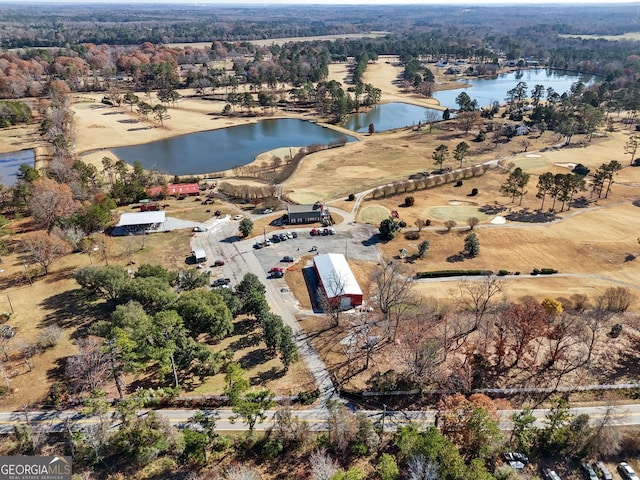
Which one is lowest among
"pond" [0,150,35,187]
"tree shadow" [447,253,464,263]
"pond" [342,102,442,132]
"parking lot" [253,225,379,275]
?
"tree shadow" [447,253,464,263]

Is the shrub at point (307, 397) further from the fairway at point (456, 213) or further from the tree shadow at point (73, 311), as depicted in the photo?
the fairway at point (456, 213)

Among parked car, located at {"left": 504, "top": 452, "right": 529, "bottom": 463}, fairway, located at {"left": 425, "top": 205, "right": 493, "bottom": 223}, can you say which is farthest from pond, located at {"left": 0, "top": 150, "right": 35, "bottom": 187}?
parked car, located at {"left": 504, "top": 452, "right": 529, "bottom": 463}

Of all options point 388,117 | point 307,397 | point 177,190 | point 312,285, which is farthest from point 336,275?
point 388,117

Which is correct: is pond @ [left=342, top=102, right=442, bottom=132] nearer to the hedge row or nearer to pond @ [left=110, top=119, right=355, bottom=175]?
pond @ [left=110, top=119, right=355, bottom=175]

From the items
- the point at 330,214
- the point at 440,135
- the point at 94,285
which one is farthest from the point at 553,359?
the point at 440,135

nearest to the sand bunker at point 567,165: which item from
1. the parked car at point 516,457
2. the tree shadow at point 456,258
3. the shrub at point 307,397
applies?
the tree shadow at point 456,258

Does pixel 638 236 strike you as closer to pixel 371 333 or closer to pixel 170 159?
pixel 371 333
